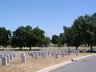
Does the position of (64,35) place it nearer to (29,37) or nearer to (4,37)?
(29,37)

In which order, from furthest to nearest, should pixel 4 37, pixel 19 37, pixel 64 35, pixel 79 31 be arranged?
1. pixel 4 37
2. pixel 19 37
3. pixel 79 31
4. pixel 64 35

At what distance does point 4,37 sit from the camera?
246 ft

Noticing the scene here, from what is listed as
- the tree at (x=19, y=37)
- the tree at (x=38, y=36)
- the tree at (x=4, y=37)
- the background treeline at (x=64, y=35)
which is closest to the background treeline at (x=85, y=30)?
the background treeline at (x=64, y=35)

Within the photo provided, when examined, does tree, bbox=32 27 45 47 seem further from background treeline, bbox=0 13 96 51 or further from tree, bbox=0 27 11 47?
tree, bbox=0 27 11 47

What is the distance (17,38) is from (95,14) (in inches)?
1103

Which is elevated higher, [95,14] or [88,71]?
[95,14]

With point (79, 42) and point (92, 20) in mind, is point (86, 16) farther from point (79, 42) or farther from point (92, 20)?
point (79, 42)

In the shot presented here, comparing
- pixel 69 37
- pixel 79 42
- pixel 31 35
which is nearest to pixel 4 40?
pixel 31 35

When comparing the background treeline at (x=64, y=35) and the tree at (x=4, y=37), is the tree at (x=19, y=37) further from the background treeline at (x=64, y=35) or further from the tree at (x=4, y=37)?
the tree at (x=4, y=37)

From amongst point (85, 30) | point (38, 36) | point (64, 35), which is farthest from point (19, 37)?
point (64, 35)

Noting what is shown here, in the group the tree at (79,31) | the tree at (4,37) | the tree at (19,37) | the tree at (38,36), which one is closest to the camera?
the tree at (79,31)

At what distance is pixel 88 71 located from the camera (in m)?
13.4

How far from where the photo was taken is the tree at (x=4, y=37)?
245ft

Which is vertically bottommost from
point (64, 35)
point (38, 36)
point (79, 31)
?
point (64, 35)
